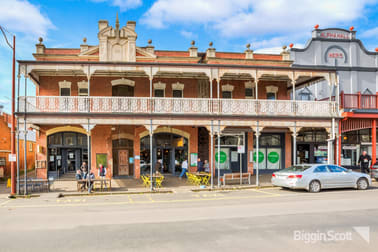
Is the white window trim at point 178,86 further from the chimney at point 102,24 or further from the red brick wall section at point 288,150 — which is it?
the red brick wall section at point 288,150

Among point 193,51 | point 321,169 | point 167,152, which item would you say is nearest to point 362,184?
point 321,169

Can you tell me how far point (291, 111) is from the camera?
18.6 meters

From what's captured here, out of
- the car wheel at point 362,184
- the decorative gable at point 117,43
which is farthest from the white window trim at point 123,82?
the car wheel at point 362,184

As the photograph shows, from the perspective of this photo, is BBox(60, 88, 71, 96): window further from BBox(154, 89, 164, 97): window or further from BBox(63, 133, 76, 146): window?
BBox(154, 89, 164, 97): window

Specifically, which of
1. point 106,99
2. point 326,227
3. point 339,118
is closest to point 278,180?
point 339,118

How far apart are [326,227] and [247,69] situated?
11.7 m

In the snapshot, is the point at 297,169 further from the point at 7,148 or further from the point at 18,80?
the point at 7,148

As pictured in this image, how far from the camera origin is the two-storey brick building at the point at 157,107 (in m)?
17.0

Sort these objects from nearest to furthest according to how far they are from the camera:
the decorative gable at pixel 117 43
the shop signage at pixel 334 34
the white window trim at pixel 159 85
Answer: the decorative gable at pixel 117 43
the white window trim at pixel 159 85
the shop signage at pixel 334 34

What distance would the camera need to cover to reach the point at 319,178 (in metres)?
14.7

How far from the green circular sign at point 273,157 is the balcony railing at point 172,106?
223 inches

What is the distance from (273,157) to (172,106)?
389 inches

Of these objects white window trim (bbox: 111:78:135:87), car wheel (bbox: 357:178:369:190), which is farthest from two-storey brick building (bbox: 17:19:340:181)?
car wheel (bbox: 357:178:369:190)

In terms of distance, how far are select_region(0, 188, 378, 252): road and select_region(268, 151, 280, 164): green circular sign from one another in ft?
32.9
